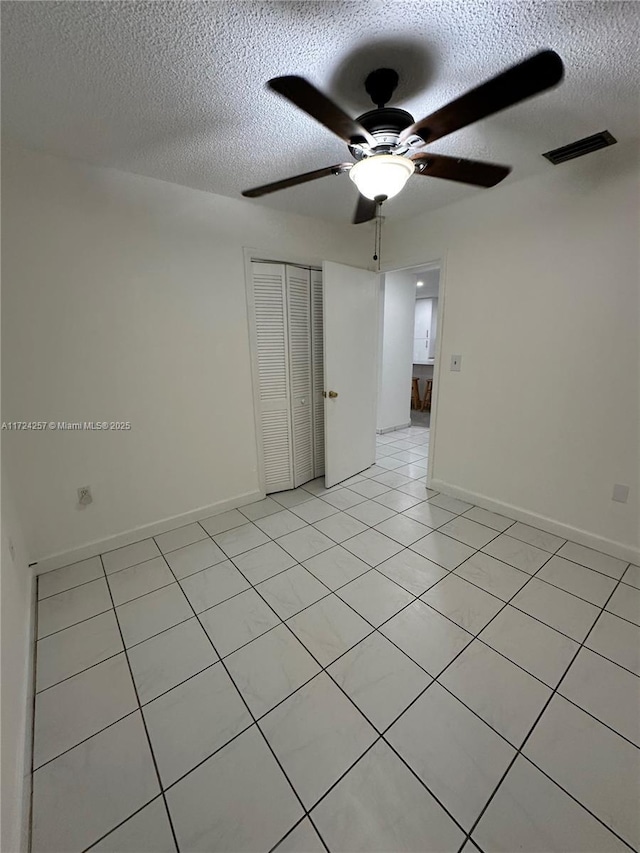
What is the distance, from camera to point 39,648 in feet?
5.09

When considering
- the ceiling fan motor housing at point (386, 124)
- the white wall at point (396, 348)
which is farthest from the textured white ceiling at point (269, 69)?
the white wall at point (396, 348)

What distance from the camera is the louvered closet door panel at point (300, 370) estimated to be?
284 centimetres

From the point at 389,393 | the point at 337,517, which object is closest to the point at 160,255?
the point at 337,517

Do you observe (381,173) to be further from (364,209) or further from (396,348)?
(396,348)

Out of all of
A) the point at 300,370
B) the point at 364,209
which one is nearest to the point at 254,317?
the point at 300,370

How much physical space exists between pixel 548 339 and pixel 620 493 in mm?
1058

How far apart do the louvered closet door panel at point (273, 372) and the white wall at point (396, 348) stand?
2005mm

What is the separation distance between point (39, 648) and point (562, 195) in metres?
3.73

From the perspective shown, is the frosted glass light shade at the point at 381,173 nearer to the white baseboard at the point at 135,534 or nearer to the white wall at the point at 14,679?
the white wall at the point at 14,679

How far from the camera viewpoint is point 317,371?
10.3 feet

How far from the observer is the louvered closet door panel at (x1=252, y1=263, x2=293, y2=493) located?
8.74ft

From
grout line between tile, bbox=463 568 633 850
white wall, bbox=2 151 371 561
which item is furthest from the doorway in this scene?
grout line between tile, bbox=463 568 633 850

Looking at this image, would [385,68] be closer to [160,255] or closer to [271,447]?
[160,255]

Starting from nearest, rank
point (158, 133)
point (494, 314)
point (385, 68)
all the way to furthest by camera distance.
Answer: point (385, 68), point (158, 133), point (494, 314)
